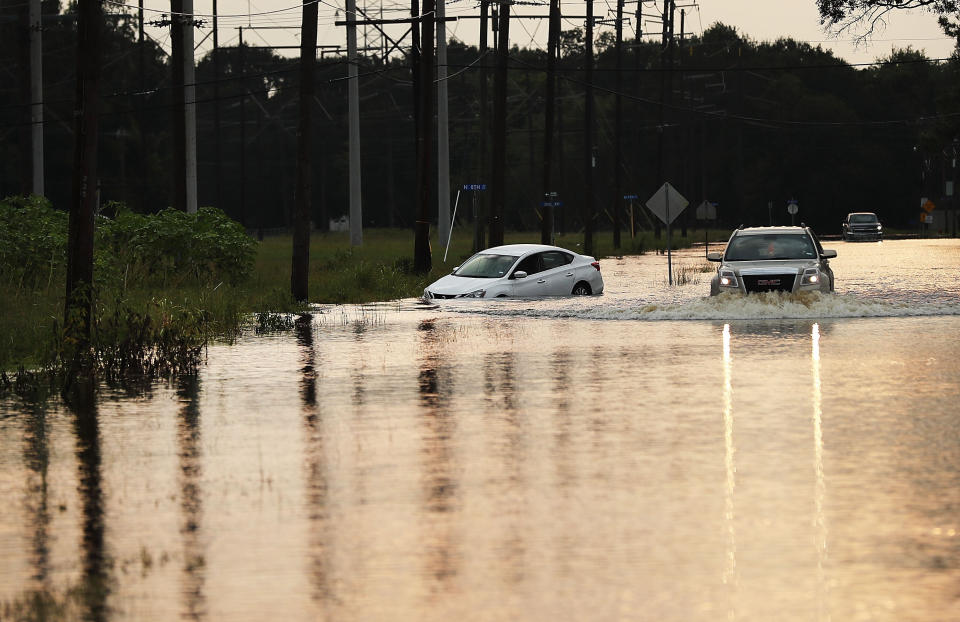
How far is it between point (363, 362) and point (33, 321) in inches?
245

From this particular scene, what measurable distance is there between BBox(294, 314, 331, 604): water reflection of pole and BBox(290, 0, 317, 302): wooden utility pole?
12966mm

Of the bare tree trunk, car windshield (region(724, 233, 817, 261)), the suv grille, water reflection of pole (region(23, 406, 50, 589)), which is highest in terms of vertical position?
the bare tree trunk

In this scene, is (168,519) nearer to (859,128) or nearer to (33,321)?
(33,321)

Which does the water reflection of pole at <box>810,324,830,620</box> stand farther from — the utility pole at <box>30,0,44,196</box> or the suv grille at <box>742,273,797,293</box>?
the utility pole at <box>30,0,44,196</box>

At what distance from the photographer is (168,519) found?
10.0m

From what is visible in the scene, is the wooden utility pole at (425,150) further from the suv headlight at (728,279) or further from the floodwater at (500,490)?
the floodwater at (500,490)

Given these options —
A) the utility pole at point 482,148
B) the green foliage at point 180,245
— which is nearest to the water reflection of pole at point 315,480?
the green foliage at point 180,245

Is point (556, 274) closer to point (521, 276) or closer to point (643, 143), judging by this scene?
point (521, 276)


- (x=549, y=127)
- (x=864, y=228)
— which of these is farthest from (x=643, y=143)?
(x=549, y=127)

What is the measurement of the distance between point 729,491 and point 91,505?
Result: 4.01 metres

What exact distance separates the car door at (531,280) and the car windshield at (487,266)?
0.26 m

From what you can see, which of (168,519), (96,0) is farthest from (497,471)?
(96,0)

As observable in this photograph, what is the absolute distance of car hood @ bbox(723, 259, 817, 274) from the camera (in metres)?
30.5

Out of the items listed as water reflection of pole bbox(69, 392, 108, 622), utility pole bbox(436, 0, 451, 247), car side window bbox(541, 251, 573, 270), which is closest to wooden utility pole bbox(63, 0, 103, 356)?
water reflection of pole bbox(69, 392, 108, 622)
